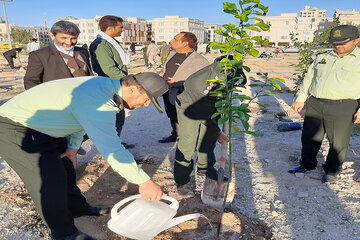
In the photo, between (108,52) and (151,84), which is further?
(108,52)

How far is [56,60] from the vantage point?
2697mm

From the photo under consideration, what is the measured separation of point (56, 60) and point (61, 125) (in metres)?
1.31

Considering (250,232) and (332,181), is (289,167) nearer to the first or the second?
(332,181)

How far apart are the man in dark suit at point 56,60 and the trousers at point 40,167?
109 centimetres

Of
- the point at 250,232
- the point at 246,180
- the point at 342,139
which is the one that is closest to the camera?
the point at 250,232

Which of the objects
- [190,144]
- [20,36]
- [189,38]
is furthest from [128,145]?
[20,36]

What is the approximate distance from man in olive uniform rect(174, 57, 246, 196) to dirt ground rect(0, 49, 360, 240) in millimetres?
246

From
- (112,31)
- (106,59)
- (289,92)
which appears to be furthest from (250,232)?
(289,92)

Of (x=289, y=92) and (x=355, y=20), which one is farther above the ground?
(x=355, y=20)

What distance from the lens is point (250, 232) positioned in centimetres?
233

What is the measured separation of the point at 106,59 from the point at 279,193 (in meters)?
2.60

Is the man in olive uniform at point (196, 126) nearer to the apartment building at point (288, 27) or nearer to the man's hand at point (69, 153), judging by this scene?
the man's hand at point (69, 153)

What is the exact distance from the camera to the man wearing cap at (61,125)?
1.53 metres

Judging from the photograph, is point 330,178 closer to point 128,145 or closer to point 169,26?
point 128,145
